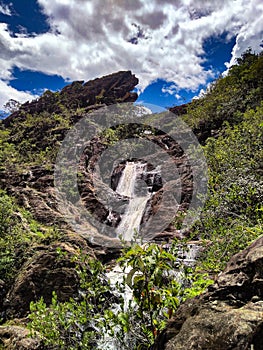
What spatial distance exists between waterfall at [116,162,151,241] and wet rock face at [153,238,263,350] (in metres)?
12.4

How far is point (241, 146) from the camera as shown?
416 inches

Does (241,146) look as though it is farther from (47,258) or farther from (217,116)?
(217,116)

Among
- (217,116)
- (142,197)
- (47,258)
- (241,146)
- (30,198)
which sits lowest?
(47,258)

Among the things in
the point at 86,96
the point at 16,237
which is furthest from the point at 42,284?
the point at 86,96

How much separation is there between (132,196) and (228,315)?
17.6m

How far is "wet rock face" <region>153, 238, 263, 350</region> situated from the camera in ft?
6.04

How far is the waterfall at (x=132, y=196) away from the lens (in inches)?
Answer: 641

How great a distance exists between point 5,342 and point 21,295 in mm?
1672

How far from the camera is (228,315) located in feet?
6.80

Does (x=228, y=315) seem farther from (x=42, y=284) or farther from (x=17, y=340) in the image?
(x=42, y=284)

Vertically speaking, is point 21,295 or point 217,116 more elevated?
point 217,116

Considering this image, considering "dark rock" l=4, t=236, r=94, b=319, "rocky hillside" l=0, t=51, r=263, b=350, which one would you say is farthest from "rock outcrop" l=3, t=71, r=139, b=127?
"dark rock" l=4, t=236, r=94, b=319

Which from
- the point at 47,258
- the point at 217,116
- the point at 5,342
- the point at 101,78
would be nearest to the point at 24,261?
the point at 47,258

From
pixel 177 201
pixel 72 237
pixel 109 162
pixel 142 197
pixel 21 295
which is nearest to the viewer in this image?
pixel 21 295
